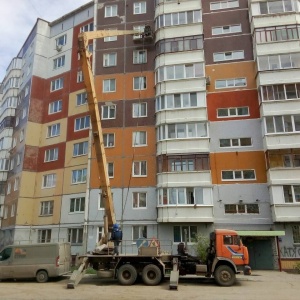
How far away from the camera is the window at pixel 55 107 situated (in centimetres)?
3761

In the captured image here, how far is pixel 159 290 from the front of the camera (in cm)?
1636

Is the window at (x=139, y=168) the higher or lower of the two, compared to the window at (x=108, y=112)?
lower

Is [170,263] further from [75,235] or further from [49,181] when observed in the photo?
[49,181]

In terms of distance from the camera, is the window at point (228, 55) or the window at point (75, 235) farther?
the window at point (228, 55)

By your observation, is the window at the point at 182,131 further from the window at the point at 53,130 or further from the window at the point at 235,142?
the window at the point at 53,130

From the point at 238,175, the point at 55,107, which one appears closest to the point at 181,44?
the point at 238,175

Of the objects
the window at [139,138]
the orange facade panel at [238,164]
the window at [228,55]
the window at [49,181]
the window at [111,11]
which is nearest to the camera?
the orange facade panel at [238,164]

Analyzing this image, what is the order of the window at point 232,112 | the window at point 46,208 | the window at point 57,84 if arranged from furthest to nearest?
the window at point 57,84, the window at point 46,208, the window at point 232,112

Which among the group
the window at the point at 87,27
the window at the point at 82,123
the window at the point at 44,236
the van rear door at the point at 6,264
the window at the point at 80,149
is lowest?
the van rear door at the point at 6,264

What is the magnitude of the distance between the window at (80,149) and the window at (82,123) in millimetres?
1859

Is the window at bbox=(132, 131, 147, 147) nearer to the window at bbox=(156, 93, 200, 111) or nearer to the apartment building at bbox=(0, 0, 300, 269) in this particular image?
the apartment building at bbox=(0, 0, 300, 269)

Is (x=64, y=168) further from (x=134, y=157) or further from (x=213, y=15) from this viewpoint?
(x=213, y=15)

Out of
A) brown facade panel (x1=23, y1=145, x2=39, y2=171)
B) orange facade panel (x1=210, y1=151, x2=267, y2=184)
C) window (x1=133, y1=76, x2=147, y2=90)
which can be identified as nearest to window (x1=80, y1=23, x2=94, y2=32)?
window (x1=133, y1=76, x2=147, y2=90)

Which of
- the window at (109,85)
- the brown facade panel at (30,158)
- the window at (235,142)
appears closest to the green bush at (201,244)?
the window at (235,142)
